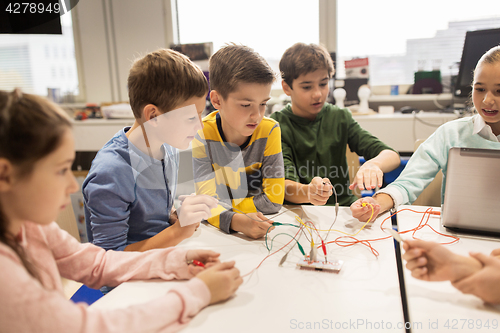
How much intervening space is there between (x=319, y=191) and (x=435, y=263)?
1.62 feet

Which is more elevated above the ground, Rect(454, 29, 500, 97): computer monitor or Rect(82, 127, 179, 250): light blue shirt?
Rect(454, 29, 500, 97): computer monitor

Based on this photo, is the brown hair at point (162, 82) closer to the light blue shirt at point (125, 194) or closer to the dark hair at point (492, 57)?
the light blue shirt at point (125, 194)

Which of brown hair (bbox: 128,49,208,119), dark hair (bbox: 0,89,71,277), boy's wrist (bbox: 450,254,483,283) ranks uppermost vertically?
brown hair (bbox: 128,49,208,119)

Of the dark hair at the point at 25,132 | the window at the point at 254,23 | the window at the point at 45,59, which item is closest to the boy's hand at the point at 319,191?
the dark hair at the point at 25,132

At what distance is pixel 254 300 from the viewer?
64 cm

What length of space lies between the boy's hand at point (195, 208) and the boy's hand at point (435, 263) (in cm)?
47

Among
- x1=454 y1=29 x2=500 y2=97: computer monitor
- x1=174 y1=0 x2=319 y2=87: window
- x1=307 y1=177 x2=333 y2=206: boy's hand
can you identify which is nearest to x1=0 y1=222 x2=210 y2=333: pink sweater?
x1=307 y1=177 x2=333 y2=206: boy's hand

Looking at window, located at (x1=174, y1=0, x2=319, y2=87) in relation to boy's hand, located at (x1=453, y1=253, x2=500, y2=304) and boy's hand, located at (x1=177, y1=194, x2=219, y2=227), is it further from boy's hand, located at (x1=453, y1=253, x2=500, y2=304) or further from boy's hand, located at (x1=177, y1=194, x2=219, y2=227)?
boy's hand, located at (x1=453, y1=253, x2=500, y2=304)

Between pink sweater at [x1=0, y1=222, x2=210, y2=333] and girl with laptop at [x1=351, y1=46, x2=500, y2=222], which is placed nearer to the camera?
pink sweater at [x1=0, y1=222, x2=210, y2=333]

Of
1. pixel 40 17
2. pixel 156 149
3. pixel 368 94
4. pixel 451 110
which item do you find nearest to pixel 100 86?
pixel 40 17

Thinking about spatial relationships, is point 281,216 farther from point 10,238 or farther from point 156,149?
point 10,238

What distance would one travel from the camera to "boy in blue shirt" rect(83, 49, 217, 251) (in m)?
0.86

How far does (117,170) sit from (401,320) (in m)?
0.73

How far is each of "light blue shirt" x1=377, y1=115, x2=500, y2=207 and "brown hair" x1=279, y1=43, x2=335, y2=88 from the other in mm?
536
